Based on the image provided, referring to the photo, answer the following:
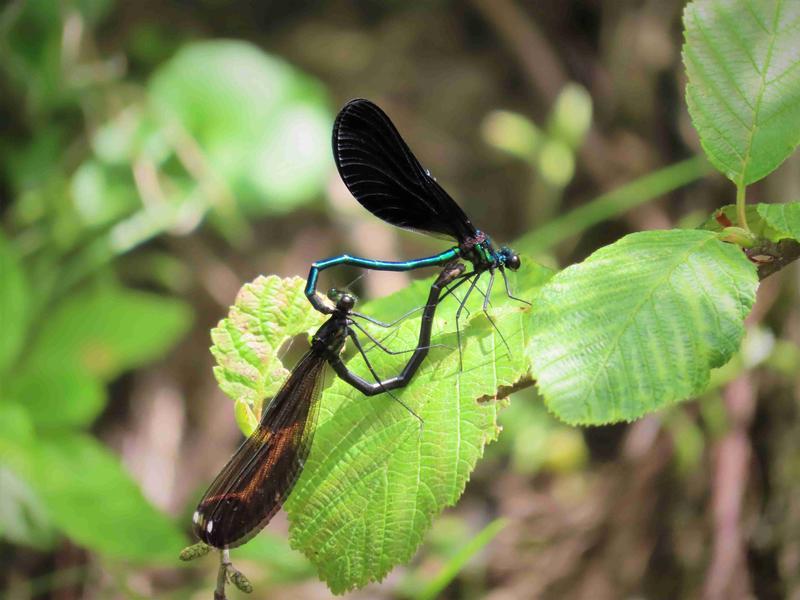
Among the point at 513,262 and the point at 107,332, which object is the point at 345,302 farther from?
the point at 107,332

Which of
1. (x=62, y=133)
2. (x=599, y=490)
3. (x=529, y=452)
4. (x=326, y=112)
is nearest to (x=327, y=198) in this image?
(x=326, y=112)

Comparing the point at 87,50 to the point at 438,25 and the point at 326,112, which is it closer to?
the point at 326,112

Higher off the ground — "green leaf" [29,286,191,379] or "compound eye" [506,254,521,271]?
"green leaf" [29,286,191,379]

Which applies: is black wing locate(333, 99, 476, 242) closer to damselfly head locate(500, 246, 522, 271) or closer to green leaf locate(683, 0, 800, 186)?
damselfly head locate(500, 246, 522, 271)

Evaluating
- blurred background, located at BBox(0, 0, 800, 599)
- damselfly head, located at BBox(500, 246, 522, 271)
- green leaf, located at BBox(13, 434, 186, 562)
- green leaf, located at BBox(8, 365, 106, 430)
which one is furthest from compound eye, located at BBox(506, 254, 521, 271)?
green leaf, located at BBox(8, 365, 106, 430)

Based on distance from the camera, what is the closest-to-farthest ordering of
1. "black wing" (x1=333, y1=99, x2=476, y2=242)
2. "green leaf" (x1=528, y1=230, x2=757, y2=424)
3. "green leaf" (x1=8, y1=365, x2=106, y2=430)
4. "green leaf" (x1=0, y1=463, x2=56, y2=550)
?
"green leaf" (x1=528, y1=230, x2=757, y2=424) < "black wing" (x1=333, y1=99, x2=476, y2=242) < "green leaf" (x1=0, y1=463, x2=56, y2=550) < "green leaf" (x1=8, y1=365, x2=106, y2=430)

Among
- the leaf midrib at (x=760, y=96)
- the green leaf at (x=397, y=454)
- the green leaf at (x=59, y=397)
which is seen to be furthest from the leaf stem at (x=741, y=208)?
the green leaf at (x=59, y=397)

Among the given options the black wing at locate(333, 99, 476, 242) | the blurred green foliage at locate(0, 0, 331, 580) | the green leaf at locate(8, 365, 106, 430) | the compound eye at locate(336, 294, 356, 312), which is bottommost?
the compound eye at locate(336, 294, 356, 312)

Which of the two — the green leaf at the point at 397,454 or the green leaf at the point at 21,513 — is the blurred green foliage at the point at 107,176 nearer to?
the green leaf at the point at 21,513
